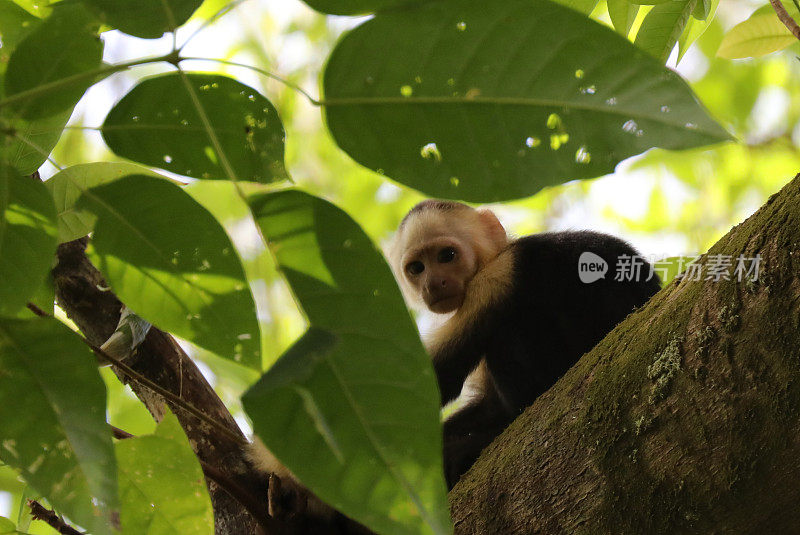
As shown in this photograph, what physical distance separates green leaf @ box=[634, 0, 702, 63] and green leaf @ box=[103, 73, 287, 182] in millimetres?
970

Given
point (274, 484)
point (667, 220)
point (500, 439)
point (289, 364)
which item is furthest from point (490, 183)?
point (667, 220)

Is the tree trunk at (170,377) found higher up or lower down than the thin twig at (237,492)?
higher up

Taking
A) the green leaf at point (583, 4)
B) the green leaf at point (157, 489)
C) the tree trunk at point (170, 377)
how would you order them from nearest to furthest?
the green leaf at point (157, 489)
the green leaf at point (583, 4)
the tree trunk at point (170, 377)

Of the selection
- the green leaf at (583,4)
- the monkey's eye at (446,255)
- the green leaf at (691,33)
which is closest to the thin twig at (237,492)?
the green leaf at (583,4)

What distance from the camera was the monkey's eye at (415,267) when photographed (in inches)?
135

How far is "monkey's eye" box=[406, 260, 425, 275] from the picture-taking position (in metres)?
3.44

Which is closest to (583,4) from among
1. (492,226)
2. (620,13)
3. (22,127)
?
(620,13)

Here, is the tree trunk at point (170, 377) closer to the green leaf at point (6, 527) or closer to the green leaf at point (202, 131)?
the green leaf at point (6, 527)

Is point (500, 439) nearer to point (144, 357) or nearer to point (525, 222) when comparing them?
point (144, 357)

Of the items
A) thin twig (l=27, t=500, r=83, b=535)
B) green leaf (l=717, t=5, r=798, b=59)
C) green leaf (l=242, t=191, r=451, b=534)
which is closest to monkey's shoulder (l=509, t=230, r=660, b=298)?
green leaf (l=717, t=5, r=798, b=59)

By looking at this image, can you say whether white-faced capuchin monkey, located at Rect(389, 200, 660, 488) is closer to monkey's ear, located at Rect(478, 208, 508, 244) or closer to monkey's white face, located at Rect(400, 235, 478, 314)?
monkey's white face, located at Rect(400, 235, 478, 314)

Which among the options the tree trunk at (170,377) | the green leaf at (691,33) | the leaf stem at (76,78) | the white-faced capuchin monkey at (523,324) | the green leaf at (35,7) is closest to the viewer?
the leaf stem at (76,78)

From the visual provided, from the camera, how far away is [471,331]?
268 centimetres

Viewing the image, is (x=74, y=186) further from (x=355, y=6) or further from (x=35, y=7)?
(x=355, y=6)
